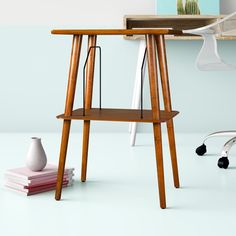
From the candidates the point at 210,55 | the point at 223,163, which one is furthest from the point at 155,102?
the point at 210,55

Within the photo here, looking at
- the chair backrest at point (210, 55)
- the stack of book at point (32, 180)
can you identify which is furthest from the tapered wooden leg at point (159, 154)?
the chair backrest at point (210, 55)

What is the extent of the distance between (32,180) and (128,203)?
1.50 ft

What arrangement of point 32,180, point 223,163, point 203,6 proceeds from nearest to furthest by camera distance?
point 32,180
point 223,163
point 203,6

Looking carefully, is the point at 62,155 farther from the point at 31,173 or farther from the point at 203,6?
the point at 203,6

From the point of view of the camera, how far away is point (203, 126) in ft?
15.2

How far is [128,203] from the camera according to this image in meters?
2.29

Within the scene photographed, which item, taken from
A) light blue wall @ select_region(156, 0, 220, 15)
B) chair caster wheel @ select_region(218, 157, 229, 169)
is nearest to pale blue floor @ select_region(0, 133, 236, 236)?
chair caster wheel @ select_region(218, 157, 229, 169)

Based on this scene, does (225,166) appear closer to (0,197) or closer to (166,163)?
(166,163)

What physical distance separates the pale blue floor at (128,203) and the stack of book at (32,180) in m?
0.04

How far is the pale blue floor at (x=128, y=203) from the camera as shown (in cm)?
A: 194

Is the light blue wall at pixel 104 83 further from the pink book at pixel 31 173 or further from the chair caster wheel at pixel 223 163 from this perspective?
the pink book at pixel 31 173

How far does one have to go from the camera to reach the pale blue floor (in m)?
1.94

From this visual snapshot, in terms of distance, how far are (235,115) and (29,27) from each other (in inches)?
76.2

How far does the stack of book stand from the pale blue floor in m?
0.04
